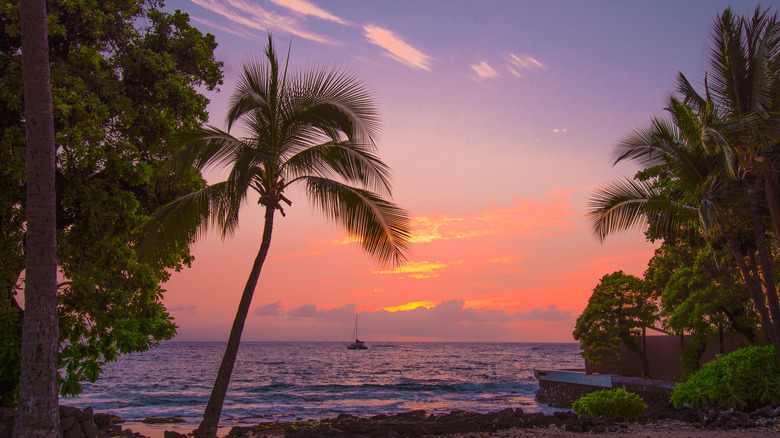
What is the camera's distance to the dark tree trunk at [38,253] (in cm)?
644

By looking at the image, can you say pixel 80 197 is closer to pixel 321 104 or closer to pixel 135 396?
pixel 321 104

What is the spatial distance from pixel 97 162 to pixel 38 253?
2.79 meters

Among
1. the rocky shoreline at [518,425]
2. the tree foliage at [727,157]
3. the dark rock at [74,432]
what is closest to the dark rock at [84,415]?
the rocky shoreline at [518,425]

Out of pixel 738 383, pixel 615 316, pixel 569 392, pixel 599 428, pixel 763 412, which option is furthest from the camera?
pixel 569 392

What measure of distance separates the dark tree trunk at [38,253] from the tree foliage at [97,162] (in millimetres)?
1251

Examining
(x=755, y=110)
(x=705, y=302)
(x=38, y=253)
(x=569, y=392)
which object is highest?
(x=755, y=110)

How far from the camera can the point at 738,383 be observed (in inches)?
500

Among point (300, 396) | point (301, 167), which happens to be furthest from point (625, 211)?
point (300, 396)

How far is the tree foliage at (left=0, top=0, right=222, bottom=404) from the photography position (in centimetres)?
823

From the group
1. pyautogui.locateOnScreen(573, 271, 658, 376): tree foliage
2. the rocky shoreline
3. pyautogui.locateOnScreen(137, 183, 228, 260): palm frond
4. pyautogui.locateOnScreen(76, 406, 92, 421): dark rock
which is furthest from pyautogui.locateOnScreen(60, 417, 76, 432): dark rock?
pyautogui.locateOnScreen(573, 271, 658, 376): tree foliage

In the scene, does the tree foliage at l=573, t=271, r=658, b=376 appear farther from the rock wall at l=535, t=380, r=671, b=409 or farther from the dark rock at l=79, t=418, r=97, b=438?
the dark rock at l=79, t=418, r=97, b=438

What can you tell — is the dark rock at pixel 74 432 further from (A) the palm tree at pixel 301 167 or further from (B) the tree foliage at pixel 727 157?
(B) the tree foliage at pixel 727 157

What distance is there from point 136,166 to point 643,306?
78.1ft

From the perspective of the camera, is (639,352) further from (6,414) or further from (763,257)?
(6,414)
